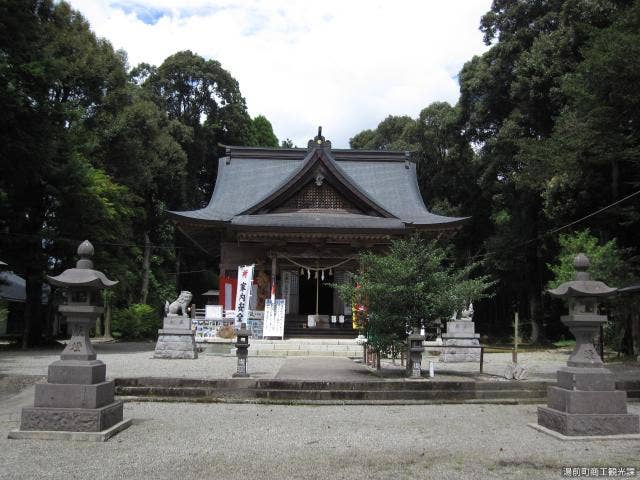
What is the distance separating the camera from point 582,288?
6.20m

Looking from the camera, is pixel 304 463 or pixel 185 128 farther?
pixel 185 128

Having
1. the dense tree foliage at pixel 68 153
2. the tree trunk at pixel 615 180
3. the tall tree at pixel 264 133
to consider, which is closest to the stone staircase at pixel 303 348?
the dense tree foliage at pixel 68 153

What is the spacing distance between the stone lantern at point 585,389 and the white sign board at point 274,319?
11.1m

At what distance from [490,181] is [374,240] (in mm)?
10182

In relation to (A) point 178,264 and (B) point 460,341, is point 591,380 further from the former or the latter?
(A) point 178,264

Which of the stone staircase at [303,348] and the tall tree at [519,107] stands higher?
the tall tree at [519,107]

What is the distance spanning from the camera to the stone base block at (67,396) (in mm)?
5820

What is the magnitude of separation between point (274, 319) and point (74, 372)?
36.2 ft

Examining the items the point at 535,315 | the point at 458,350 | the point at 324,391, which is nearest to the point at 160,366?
the point at 324,391

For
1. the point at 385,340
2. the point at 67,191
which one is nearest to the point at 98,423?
the point at 385,340

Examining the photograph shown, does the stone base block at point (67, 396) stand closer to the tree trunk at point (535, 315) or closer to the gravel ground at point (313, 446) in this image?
the gravel ground at point (313, 446)

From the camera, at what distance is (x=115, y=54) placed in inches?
869

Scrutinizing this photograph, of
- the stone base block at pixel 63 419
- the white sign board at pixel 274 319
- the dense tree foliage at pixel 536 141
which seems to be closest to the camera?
the stone base block at pixel 63 419

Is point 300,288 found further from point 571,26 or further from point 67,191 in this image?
point 571,26
